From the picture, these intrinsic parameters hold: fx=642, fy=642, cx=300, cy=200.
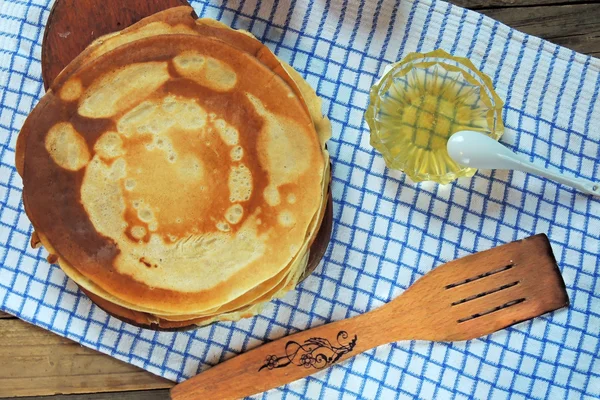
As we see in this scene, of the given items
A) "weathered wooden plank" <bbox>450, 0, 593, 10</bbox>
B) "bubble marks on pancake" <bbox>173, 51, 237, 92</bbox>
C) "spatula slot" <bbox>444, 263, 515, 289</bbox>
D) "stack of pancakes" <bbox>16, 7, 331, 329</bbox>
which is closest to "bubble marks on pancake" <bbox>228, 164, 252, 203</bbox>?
"stack of pancakes" <bbox>16, 7, 331, 329</bbox>

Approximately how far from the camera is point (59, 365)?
1.11m

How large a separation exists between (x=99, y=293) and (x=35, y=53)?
455 millimetres

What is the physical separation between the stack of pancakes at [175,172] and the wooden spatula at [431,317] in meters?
0.20

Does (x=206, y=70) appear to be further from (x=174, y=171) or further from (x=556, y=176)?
(x=556, y=176)

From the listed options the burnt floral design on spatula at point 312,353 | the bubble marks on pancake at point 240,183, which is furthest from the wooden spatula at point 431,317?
the bubble marks on pancake at point 240,183

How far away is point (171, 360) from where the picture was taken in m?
1.09

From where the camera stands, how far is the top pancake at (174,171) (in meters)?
0.91

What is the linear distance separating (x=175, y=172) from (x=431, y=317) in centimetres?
48

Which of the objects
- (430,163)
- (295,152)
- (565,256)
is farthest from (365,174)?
(565,256)

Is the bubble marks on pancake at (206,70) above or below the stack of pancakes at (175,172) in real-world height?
above

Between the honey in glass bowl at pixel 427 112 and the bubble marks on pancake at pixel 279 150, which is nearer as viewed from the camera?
the bubble marks on pancake at pixel 279 150

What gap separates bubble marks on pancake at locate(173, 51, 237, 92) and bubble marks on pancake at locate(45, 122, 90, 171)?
0.57 feet

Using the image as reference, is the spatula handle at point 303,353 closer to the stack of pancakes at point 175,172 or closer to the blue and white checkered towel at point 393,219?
the blue and white checkered towel at point 393,219

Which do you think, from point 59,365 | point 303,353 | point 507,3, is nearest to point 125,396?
point 59,365
